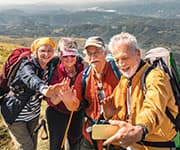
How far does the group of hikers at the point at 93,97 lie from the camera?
14.7 ft

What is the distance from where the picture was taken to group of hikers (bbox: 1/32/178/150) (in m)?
4.47

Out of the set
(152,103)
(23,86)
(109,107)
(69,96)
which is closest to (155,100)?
(152,103)

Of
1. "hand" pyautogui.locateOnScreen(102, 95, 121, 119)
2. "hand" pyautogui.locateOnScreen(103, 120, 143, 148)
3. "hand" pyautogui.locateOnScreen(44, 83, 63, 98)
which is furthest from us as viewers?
"hand" pyautogui.locateOnScreen(44, 83, 63, 98)

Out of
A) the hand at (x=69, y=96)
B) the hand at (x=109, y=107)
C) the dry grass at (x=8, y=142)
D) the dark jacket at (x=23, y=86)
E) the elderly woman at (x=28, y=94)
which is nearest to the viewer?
the hand at (x=109, y=107)

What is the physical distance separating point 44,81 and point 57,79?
28 centimetres

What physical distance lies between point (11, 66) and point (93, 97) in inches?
75.1

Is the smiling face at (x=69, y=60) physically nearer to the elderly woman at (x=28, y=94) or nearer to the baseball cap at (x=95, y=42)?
the elderly woman at (x=28, y=94)

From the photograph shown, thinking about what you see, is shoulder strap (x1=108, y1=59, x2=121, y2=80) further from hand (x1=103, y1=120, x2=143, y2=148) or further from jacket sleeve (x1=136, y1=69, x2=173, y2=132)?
hand (x1=103, y1=120, x2=143, y2=148)

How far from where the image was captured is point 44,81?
7.88 metres

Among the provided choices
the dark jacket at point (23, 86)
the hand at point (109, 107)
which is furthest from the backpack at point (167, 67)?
the dark jacket at point (23, 86)

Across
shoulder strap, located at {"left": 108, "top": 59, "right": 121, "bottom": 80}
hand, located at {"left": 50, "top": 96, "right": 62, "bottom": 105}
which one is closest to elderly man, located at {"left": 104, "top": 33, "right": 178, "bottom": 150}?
shoulder strap, located at {"left": 108, "top": 59, "right": 121, "bottom": 80}

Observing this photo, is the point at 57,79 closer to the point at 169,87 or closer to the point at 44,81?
the point at 44,81

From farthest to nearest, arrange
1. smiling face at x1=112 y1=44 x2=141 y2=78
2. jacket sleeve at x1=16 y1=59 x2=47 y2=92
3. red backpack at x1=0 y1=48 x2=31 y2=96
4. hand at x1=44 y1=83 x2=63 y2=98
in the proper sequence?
1. red backpack at x1=0 y1=48 x2=31 y2=96
2. jacket sleeve at x1=16 y1=59 x2=47 y2=92
3. hand at x1=44 y1=83 x2=63 y2=98
4. smiling face at x1=112 y1=44 x2=141 y2=78

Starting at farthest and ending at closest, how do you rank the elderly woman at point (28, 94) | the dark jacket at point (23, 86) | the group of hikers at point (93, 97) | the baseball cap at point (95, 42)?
the elderly woman at point (28, 94), the dark jacket at point (23, 86), the baseball cap at point (95, 42), the group of hikers at point (93, 97)
